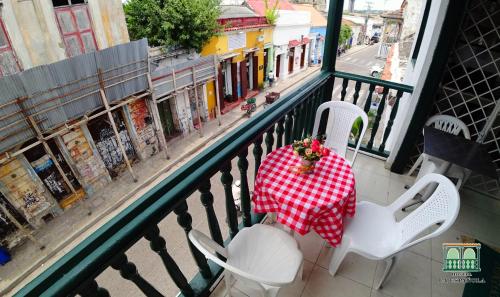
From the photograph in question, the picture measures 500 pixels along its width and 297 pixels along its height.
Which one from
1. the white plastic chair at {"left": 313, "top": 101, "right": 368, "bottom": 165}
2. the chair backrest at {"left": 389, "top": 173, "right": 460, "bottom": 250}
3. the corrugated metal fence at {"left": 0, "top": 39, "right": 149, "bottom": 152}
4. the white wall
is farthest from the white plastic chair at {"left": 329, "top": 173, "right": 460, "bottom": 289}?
the corrugated metal fence at {"left": 0, "top": 39, "right": 149, "bottom": 152}

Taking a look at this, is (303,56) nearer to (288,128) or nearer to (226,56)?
(226,56)

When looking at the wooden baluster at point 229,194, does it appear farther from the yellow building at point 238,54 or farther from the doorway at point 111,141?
the yellow building at point 238,54

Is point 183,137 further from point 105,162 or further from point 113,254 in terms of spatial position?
point 113,254

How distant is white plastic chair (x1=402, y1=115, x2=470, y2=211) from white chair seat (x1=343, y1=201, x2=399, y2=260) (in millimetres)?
803

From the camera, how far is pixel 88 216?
6.42 meters

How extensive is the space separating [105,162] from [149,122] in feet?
6.16

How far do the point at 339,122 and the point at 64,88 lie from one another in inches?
234

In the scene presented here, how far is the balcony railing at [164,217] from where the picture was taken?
30.3 inches

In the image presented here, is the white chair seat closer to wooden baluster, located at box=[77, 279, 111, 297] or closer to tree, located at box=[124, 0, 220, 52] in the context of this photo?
wooden baluster, located at box=[77, 279, 111, 297]

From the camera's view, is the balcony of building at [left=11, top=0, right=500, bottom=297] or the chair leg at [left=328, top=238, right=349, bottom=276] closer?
the balcony of building at [left=11, top=0, right=500, bottom=297]

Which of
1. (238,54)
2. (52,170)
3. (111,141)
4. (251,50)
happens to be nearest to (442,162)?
(52,170)

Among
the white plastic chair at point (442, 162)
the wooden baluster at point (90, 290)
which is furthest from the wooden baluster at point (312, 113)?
the wooden baluster at point (90, 290)

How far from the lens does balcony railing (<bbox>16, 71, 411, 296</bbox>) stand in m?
0.77

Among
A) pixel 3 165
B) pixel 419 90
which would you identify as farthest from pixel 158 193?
pixel 3 165
